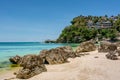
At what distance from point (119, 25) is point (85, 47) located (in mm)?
105969

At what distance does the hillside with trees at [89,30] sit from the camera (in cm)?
12719

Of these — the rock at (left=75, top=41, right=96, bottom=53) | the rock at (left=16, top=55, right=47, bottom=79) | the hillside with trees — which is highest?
the hillside with trees

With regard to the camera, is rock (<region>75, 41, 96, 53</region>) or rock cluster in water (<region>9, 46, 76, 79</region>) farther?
rock (<region>75, 41, 96, 53</region>)

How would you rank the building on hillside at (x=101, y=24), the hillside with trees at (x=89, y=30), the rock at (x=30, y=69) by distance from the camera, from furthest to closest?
1. the building on hillside at (x=101, y=24)
2. the hillside with trees at (x=89, y=30)
3. the rock at (x=30, y=69)

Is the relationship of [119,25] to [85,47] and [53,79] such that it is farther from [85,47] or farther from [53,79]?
[53,79]

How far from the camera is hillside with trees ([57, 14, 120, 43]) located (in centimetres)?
12719

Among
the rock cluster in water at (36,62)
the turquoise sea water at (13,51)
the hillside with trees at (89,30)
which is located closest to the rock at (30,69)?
the rock cluster in water at (36,62)

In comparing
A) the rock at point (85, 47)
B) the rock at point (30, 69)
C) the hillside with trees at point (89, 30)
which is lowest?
the rock at point (30, 69)

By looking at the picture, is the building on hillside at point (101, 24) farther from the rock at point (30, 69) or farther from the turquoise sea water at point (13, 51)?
the rock at point (30, 69)

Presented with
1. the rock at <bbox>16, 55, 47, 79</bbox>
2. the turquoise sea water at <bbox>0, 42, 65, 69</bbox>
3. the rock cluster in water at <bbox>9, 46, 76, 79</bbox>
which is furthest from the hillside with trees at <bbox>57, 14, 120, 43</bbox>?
the rock at <bbox>16, 55, 47, 79</bbox>

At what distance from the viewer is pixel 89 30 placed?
13188cm

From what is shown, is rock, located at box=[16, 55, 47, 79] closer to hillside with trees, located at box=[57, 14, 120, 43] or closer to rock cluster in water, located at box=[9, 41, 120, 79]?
rock cluster in water, located at box=[9, 41, 120, 79]

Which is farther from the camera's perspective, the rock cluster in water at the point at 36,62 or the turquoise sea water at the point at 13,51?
the turquoise sea water at the point at 13,51

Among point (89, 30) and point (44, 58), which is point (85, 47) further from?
point (89, 30)
